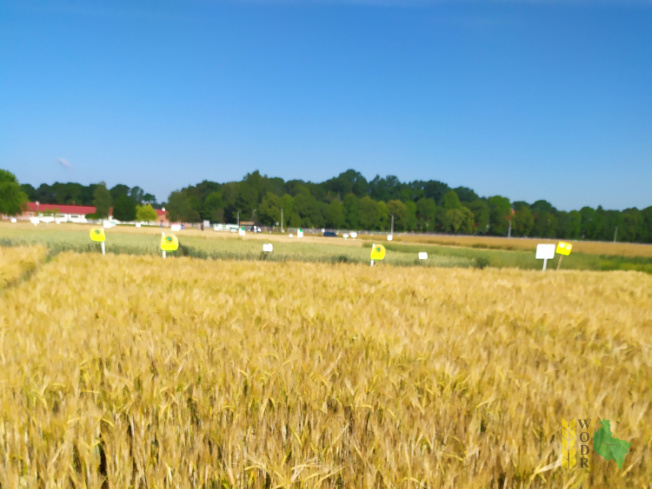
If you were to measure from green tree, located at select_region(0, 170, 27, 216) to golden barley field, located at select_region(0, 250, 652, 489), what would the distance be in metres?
93.2

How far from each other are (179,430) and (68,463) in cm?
35

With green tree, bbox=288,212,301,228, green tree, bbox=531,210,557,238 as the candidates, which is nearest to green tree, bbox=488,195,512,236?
green tree, bbox=531,210,557,238

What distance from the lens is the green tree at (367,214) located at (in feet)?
352

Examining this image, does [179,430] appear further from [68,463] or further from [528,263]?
[528,263]

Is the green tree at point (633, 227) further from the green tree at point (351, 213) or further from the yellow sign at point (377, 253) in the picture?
the yellow sign at point (377, 253)

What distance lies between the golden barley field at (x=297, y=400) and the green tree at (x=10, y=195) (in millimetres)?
93159

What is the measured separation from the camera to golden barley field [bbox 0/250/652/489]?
3.84 feet

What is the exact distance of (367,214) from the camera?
4235 inches

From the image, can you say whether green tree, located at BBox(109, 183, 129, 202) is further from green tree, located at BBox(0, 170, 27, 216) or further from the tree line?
green tree, located at BBox(0, 170, 27, 216)

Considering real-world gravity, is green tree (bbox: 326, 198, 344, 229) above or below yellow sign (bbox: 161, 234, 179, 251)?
above

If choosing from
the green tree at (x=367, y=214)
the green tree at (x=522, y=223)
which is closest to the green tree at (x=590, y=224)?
the green tree at (x=522, y=223)

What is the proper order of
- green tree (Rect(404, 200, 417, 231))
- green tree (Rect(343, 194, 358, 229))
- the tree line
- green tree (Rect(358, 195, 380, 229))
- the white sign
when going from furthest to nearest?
green tree (Rect(404, 200, 417, 231))
green tree (Rect(358, 195, 380, 229))
green tree (Rect(343, 194, 358, 229))
the tree line
the white sign

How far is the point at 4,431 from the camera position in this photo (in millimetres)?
1282

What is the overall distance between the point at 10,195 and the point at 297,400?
97424 mm
